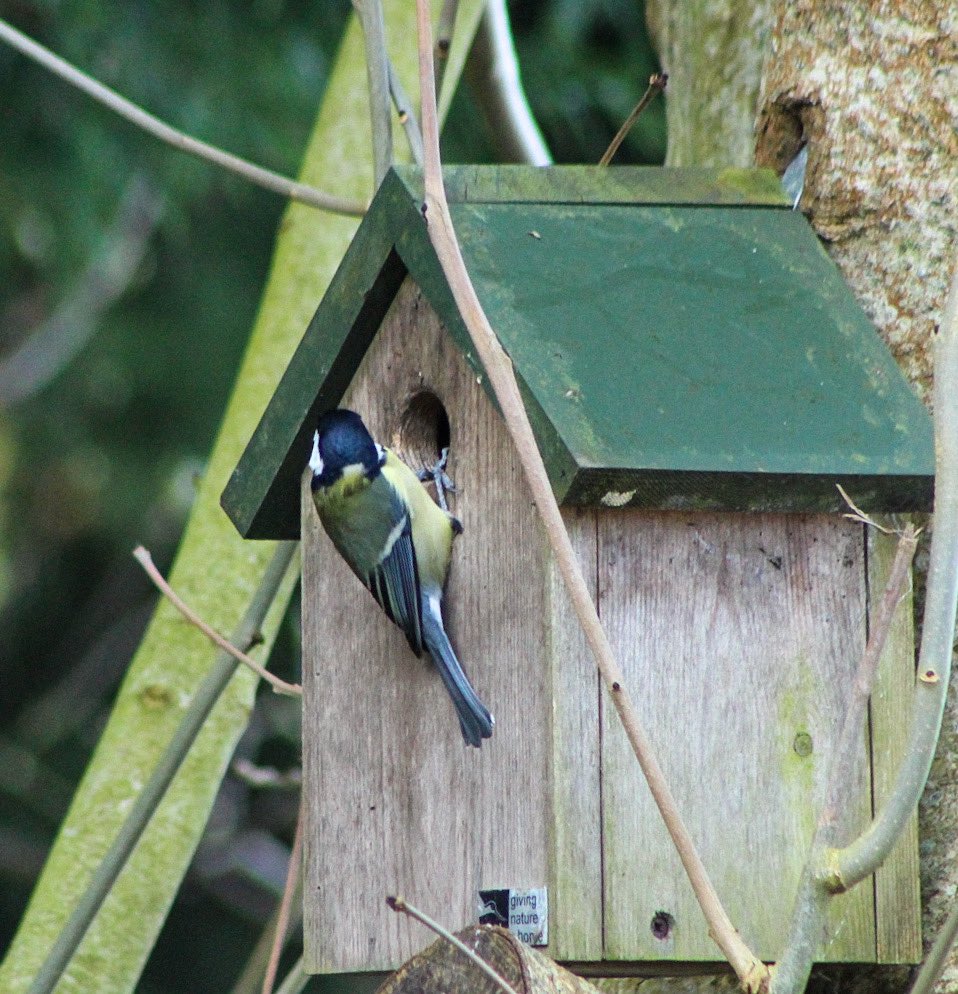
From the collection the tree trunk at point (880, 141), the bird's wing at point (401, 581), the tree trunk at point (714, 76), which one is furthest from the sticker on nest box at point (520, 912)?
the tree trunk at point (714, 76)

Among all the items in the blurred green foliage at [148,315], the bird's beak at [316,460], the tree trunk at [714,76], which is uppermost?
the blurred green foliage at [148,315]

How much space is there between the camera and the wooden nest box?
2324mm

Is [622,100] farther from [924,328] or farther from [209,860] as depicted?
[924,328]

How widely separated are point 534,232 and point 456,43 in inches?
46.7

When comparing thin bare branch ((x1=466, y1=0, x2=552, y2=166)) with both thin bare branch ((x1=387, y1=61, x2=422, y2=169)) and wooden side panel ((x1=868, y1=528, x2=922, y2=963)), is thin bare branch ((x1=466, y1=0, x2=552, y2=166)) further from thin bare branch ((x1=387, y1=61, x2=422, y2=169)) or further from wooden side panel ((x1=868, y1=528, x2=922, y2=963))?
wooden side panel ((x1=868, y1=528, x2=922, y2=963))

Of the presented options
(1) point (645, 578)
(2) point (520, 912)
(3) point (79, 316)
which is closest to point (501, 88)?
(1) point (645, 578)

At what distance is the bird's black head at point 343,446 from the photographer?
2797 mm

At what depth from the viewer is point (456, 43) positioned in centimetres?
367

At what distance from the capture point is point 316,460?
2871 millimetres

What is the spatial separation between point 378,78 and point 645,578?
1062mm

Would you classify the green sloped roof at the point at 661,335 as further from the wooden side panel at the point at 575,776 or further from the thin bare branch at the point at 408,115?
the thin bare branch at the point at 408,115

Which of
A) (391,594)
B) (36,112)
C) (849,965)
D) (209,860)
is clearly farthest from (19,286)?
(849,965)

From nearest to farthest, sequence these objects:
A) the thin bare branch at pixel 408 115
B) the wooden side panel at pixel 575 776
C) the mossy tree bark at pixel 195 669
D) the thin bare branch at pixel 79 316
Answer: the wooden side panel at pixel 575 776
the thin bare branch at pixel 408 115
the mossy tree bark at pixel 195 669
the thin bare branch at pixel 79 316

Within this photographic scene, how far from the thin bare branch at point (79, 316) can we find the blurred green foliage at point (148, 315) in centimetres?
6
